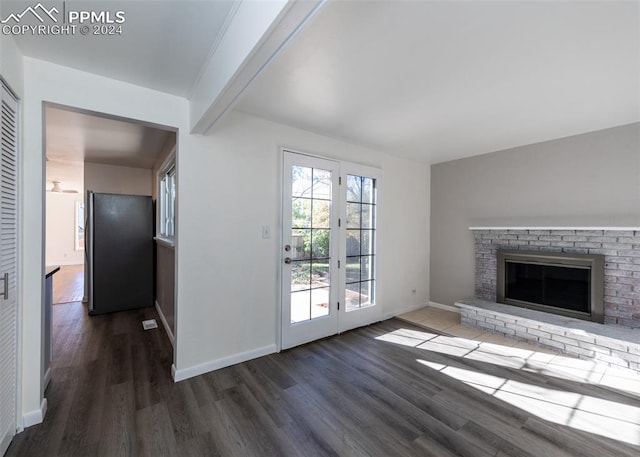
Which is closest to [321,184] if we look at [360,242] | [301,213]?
[301,213]

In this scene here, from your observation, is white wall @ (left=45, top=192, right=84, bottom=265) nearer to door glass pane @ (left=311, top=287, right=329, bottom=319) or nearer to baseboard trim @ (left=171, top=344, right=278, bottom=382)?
baseboard trim @ (left=171, top=344, right=278, bottom=382)

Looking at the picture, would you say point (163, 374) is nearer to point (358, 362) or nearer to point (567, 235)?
point (358, 362)

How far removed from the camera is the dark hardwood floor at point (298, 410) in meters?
1.66

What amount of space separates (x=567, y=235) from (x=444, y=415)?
8.81 feet

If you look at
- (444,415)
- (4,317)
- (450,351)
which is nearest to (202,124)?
(4,317)

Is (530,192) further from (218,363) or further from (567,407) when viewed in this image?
(218,363)

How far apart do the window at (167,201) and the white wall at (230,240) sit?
4.30 ft

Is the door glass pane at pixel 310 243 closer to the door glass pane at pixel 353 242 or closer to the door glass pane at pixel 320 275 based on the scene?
the door glass pane at pixel 320 275

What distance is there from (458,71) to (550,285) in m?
3.06

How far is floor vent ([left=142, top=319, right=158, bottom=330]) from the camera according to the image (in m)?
3.57

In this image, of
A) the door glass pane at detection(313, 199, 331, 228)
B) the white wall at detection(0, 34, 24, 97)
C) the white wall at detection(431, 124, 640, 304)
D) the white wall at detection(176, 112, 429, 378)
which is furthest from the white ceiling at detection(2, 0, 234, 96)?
the white wall at detection(431, 124, 640, 304)

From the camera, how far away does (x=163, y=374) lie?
246 centimetres

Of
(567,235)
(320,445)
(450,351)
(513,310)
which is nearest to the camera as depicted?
(320,445)

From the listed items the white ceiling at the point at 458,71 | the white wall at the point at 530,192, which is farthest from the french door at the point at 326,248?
the white wall at the point at 530,192
